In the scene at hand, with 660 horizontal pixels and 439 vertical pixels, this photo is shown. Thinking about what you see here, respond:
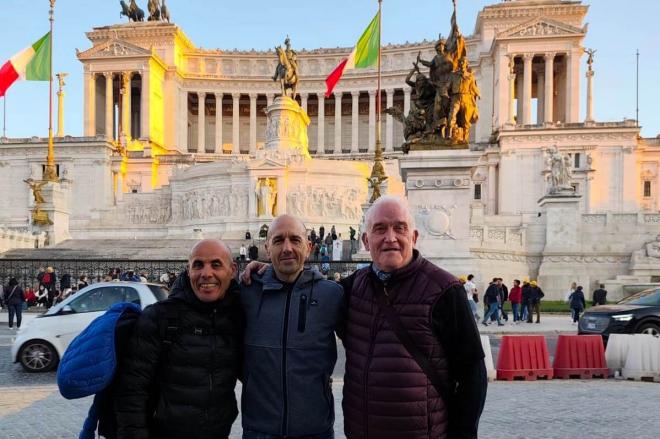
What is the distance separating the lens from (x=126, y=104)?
73812mm

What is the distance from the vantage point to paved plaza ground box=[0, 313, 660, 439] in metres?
6.93

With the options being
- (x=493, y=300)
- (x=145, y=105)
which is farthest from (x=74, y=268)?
(x=145, y=105)

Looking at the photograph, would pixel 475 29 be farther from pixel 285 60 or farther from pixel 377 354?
pixel 377 354

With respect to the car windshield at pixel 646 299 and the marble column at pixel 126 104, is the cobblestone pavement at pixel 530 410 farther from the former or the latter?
the marble column at pixel 126 104

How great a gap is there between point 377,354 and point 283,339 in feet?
1.83

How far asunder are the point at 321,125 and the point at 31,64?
48148 mm

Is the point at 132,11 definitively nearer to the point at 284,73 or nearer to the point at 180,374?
the point at 284,73

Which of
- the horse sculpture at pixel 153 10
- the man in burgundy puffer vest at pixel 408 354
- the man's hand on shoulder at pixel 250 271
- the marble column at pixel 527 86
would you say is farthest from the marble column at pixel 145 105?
the man in burgundy puffer vest at pixel 408 354

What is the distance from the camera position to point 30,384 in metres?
9.88

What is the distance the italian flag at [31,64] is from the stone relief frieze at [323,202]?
55.4 ft

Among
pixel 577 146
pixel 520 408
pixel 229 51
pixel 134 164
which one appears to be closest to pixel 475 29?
pixel 577 146

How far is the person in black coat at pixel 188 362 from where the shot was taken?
353 centimetres

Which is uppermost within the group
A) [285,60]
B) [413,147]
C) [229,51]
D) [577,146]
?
[229,51]

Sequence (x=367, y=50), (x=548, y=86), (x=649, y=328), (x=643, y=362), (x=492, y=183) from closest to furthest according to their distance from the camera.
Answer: (x=643, y=362), (x=649, y=328), (x=367, y=50), (x=492, y=183), (x=548, y=86)
